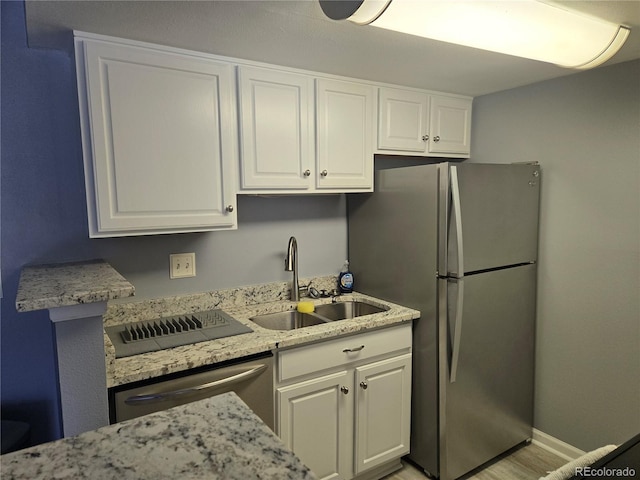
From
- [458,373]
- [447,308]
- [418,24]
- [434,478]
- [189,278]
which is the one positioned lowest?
[434,478]

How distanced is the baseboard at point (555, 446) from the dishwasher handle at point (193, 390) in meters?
1.86

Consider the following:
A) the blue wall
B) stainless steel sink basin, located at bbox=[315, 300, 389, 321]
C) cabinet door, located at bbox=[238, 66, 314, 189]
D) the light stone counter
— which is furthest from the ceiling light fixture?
stainless steel sink basin, located at bbox=[315, 300, 389, 321]

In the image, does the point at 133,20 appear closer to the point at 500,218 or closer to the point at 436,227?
the point at 436,227

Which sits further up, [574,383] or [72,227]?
[72,227]

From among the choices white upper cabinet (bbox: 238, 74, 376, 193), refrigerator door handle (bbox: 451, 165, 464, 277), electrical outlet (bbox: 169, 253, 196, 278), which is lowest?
electrical outlet (bbox: 169, 253, 196, 278)

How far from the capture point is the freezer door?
2.04 m

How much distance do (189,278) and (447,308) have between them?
1.32m

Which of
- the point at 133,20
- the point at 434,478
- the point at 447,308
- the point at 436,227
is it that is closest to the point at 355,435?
the point at 434,478

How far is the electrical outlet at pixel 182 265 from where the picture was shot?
2.11 metres

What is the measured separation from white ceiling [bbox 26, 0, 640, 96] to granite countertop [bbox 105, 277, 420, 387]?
45.4 inches

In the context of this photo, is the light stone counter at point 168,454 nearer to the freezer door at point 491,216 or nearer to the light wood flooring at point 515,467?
the freezer door at point 491,216

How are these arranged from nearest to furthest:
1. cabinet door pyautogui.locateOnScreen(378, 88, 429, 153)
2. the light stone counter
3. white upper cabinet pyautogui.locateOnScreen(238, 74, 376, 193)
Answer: the light stone counter < white upper cabinet pyautogui.locateOnScreen(238, 74, 376, 193) < cabinet door pyautogui.locateOnScreen(378, 88, 429, 153)

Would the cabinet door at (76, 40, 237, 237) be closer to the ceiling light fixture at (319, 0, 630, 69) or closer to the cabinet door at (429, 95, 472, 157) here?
the ceiling light fixture at (319, 0, 630, 69)

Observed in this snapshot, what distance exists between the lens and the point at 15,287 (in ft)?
5.79
